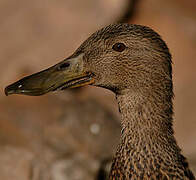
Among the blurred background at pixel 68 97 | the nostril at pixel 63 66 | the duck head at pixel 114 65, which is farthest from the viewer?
the blurred background at pixel 68 97

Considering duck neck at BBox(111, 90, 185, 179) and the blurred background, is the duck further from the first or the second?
the blurred background

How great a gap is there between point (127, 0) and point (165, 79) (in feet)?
16.1

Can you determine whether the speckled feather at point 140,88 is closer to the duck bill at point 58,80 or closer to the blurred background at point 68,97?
the duck bill at point 58,80

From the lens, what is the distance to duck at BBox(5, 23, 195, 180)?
3.56 m

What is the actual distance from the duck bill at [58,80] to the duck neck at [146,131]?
1.08 ft

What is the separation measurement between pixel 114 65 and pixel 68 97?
2.96 metres

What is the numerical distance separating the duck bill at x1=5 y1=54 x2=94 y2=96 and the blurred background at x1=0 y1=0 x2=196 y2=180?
1.44 meters

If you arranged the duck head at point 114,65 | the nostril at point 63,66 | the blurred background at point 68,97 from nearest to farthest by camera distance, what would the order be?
1. the duck head at point 114,65
2. the nostril at point 63,66
3. the blurred background at point 68,97

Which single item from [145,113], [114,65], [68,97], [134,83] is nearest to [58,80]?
[114,65]

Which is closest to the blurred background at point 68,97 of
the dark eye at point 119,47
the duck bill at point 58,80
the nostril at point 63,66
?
the duck bill at point 58,80

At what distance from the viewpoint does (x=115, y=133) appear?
19.6 ft

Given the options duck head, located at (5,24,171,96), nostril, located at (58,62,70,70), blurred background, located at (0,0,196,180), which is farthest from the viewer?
blurred background, located at (0,0,196,180)

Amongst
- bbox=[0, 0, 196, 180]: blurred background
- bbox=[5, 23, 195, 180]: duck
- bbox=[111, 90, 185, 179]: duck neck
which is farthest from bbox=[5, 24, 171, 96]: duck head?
bbox=[0, 0, 196, 180]: blurred background

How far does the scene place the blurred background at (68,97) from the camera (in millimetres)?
5363
